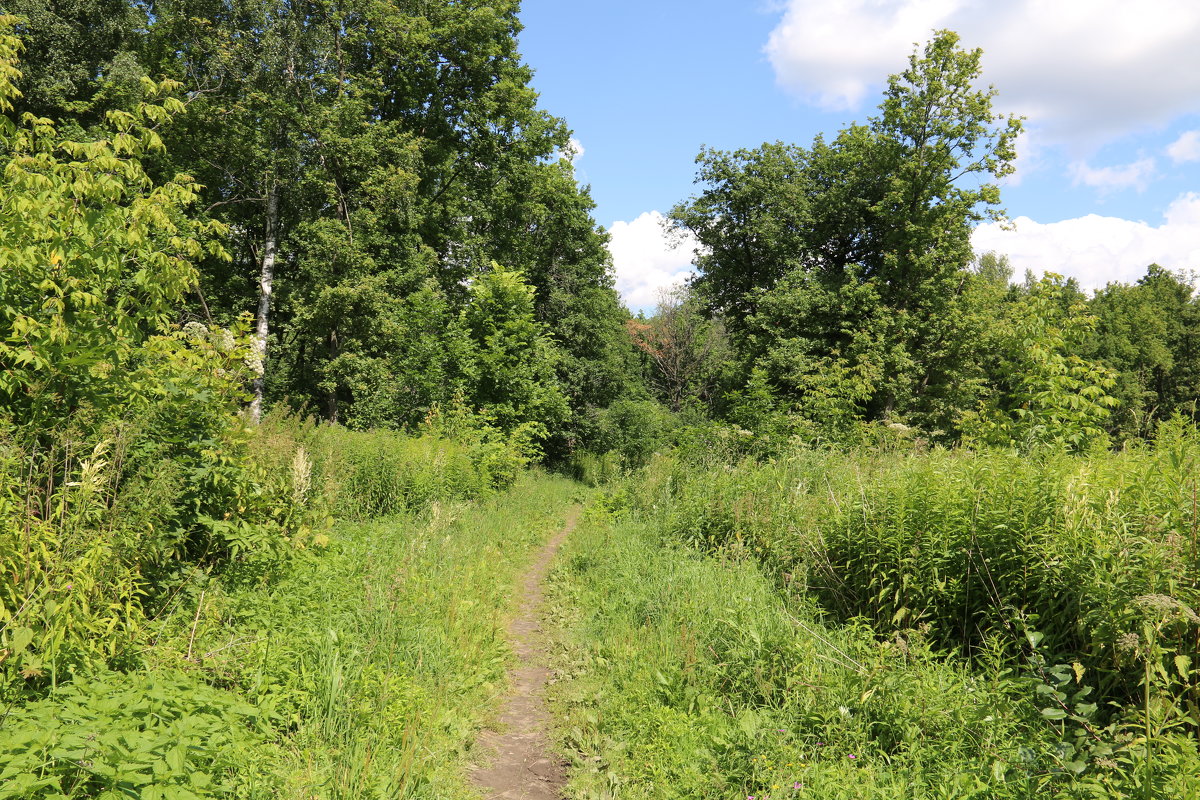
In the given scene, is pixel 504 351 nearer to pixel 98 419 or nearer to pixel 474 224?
pixel 474 224

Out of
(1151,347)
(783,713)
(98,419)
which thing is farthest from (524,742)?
(1151,347)

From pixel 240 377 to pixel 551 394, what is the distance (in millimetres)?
14673

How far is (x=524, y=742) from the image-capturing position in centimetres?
534

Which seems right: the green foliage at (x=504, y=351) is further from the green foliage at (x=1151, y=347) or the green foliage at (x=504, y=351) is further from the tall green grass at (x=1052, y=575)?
the green foliage at (x=1151, y=347)

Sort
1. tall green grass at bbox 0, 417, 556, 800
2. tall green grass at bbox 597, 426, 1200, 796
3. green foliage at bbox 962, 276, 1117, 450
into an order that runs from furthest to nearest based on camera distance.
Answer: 1. green foliage at bbox 962, 276, 1117, 450
2. tall green grass at bbox 597, 426, 1200, 796
3. tall green grass at bbox 0, 417, 556, 800

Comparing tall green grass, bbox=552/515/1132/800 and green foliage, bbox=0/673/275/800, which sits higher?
green foliage, bbox=0/673/275/800

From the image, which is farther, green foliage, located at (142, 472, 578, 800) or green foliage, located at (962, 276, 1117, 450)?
green foliage, located at (962, 276, 1117, 450)

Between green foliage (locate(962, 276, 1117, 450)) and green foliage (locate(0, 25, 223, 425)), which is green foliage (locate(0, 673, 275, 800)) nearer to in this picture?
green foliage (locate(0, 25, 223, 425))

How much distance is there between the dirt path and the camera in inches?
185

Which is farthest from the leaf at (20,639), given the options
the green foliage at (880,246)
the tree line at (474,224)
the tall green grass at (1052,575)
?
the green foliage at (880,246)

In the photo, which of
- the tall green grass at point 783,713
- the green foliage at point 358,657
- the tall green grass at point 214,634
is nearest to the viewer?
the tall green grass at point 214,634

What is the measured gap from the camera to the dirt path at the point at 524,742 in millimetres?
4688

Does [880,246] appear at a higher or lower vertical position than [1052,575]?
higher

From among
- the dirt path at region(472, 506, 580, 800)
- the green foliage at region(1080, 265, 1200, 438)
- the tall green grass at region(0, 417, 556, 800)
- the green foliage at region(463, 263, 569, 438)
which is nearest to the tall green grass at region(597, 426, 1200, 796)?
the dirt path at region(472, 506, 580, 800)
